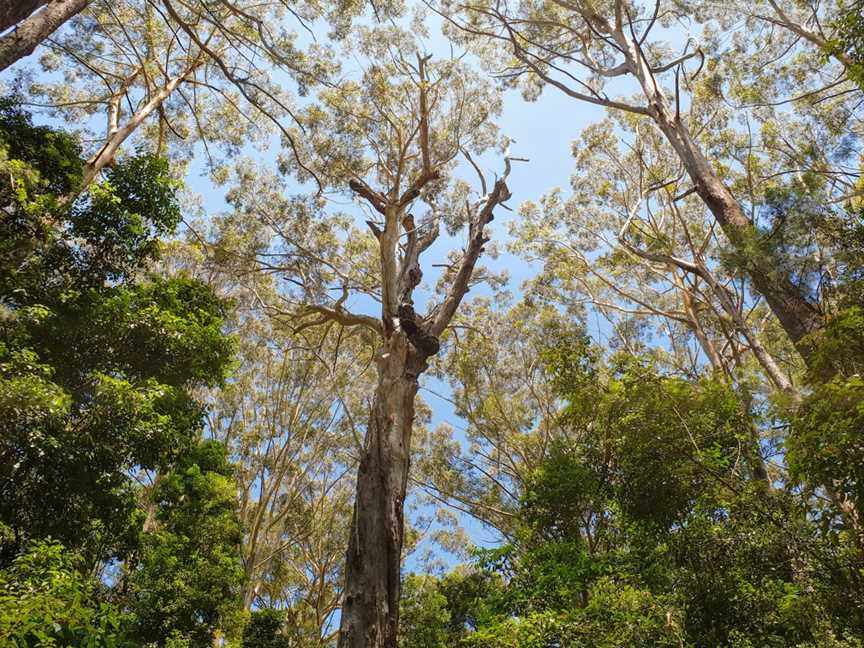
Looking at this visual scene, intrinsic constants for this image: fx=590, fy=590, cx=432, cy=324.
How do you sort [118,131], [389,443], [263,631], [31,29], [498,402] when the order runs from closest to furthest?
[31,29], [389,443], [118,131], [263,631], [498,402]

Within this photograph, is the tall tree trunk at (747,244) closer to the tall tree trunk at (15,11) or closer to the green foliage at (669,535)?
the green foliage at (669,535)

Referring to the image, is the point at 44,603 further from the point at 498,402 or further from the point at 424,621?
the point at 498,402

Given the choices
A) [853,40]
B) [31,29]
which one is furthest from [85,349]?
[853,40]

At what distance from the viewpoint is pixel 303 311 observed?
9.47 m

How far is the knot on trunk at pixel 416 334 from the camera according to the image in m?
7.29

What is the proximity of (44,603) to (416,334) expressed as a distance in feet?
14.6

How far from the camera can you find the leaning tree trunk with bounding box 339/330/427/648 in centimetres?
532

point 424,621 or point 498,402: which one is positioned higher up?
point 498,402

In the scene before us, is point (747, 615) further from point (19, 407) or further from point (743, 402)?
point (19, 407)

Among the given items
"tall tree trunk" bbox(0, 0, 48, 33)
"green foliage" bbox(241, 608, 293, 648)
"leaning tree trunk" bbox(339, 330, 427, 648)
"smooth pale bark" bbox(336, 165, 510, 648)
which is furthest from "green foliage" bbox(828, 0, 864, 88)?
"green foliage" bbox(241, 608, 293, 648)

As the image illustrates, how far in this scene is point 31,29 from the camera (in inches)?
206

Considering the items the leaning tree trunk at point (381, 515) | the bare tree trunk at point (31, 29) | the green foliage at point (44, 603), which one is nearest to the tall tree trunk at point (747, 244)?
the leaning tree trunk at point (381, 515)

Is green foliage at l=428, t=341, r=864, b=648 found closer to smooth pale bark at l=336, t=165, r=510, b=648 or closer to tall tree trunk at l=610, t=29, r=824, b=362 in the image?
smooth pale bark at l=336, t=165, r=510, b=648

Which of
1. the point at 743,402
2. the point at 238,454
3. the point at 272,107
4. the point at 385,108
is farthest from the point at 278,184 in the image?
the point at 743,402
